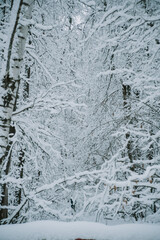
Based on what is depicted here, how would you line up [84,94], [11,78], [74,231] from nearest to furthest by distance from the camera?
[74,231] → [11,78] → [84,94]

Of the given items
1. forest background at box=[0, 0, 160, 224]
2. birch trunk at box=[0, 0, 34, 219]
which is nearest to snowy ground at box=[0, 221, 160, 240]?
forest background at box=[0, 0, 160, 224]

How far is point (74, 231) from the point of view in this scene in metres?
A: 1.24

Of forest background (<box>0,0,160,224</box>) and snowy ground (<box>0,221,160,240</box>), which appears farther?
forest background (<box>0,0,160,224</box>)

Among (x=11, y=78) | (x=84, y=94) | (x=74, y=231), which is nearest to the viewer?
(x=74, y=231)

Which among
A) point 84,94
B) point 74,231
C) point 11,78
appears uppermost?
point 11,78

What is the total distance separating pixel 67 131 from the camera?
7.80 meters

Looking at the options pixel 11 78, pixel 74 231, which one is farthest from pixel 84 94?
pixel 74 231

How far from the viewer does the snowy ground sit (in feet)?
3.80

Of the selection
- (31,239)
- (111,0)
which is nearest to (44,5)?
(111,0)

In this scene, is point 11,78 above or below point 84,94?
A: above

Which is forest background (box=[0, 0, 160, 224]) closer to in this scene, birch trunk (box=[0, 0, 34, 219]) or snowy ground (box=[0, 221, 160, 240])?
birch trunk (box=[0, 0, 34, 219])

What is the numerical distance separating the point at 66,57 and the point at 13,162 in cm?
351

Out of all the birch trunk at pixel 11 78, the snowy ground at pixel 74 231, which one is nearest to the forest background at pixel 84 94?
the birch trunk at pixel 11 78

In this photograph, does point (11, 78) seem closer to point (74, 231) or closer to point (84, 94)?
point (84, 94)
